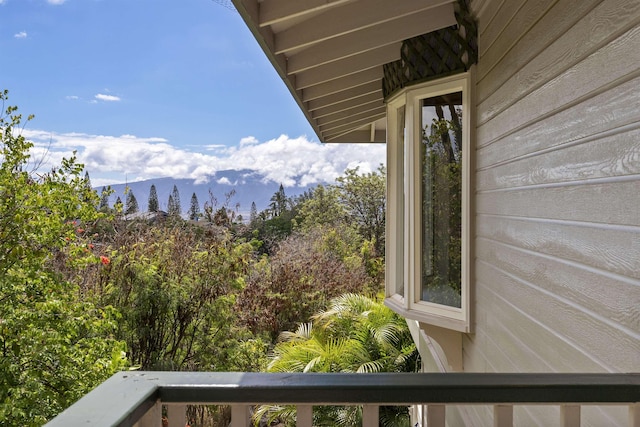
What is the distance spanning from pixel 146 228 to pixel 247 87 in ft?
172

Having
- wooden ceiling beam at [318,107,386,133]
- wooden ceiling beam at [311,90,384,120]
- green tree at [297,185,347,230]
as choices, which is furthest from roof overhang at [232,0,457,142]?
green tree at [297,185,347,230]

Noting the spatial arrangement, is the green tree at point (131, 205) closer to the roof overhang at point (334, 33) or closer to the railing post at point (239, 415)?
the roof overhang at point (334, 33)

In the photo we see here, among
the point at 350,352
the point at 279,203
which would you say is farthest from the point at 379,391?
the point at 279,203

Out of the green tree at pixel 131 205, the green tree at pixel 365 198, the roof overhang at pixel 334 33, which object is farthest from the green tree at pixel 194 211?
the green tree at pixel 365 198

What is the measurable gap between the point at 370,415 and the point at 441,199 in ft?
7.16

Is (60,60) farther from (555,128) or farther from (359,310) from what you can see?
(555,128)

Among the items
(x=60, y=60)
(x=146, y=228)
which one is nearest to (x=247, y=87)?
(x=60, y=60)

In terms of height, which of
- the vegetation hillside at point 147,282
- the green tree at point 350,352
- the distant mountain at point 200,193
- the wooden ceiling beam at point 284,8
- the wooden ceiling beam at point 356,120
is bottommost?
the green tree at point 350,352

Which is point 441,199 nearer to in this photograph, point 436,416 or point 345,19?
point 345,19

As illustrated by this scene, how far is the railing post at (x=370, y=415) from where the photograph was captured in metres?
1.08

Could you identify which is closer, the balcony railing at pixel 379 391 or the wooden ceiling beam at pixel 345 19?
the balcony railing at pixel 379 391

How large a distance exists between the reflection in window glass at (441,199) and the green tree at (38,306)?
2589 millimetres

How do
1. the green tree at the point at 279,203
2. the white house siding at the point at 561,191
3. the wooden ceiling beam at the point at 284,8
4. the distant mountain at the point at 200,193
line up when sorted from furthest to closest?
1. the green tree at the point at 279,203
2. the distant mountain at the point at 200,193
3. the wooden ceiling beam at the point at 284,8
4. the white house siding at the point at 561,191

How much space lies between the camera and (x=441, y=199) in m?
3.08
